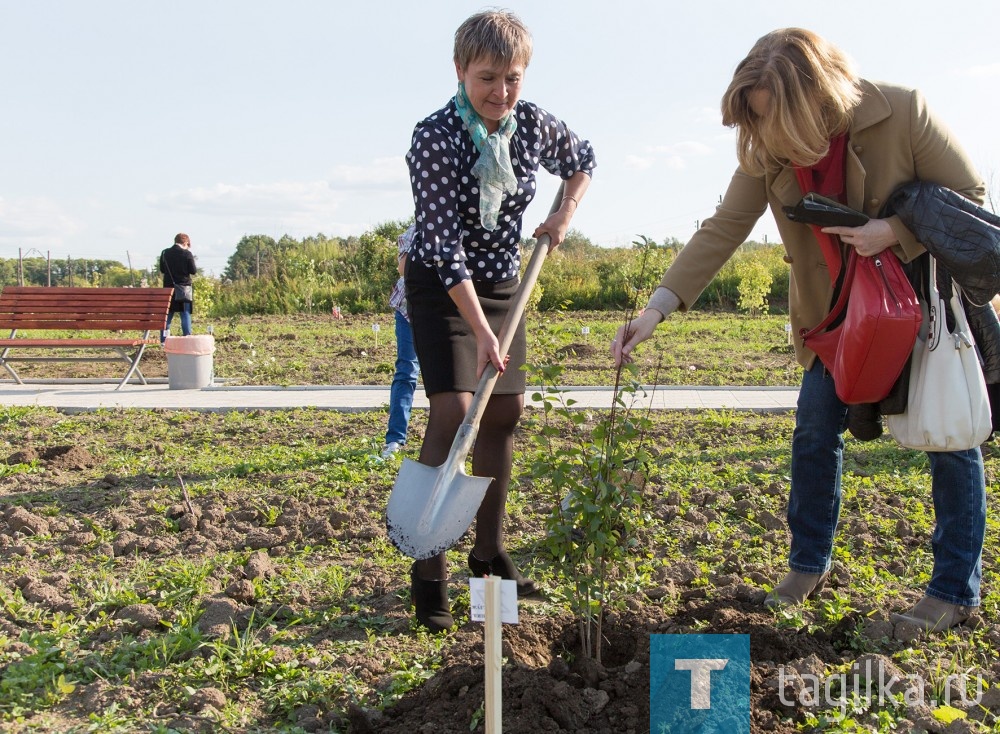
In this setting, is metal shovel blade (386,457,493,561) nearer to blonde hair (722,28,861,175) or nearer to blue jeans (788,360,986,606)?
blue jeans (788,360,986,606)

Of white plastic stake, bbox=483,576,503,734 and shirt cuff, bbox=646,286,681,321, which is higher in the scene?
shirt cuff, bbox=646,286,681,321

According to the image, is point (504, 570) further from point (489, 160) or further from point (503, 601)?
point (489, 160)

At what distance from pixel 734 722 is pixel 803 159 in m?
1.54

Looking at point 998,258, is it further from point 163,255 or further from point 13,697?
point 163,255

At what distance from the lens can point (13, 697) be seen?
2.55 m

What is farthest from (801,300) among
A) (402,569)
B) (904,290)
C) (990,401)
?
(402,569)

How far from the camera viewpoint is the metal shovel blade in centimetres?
267

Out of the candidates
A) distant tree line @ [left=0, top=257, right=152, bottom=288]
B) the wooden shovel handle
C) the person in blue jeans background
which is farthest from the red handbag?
distant tree line @ [left=0, top=257, right=152, bottom=288]

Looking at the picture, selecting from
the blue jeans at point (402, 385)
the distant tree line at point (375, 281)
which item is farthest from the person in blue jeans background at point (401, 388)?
the distant tree line at point (375, 281)

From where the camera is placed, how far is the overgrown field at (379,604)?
7.94 feet

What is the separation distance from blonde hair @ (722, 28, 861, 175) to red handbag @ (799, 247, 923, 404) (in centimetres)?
37

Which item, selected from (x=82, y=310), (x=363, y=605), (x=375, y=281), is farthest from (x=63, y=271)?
(x=363, y=605)

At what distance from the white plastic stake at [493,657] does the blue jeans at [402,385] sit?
3319 mm

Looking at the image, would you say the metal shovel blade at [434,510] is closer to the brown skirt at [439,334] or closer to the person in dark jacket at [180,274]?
the brown skirt at [439,334]
